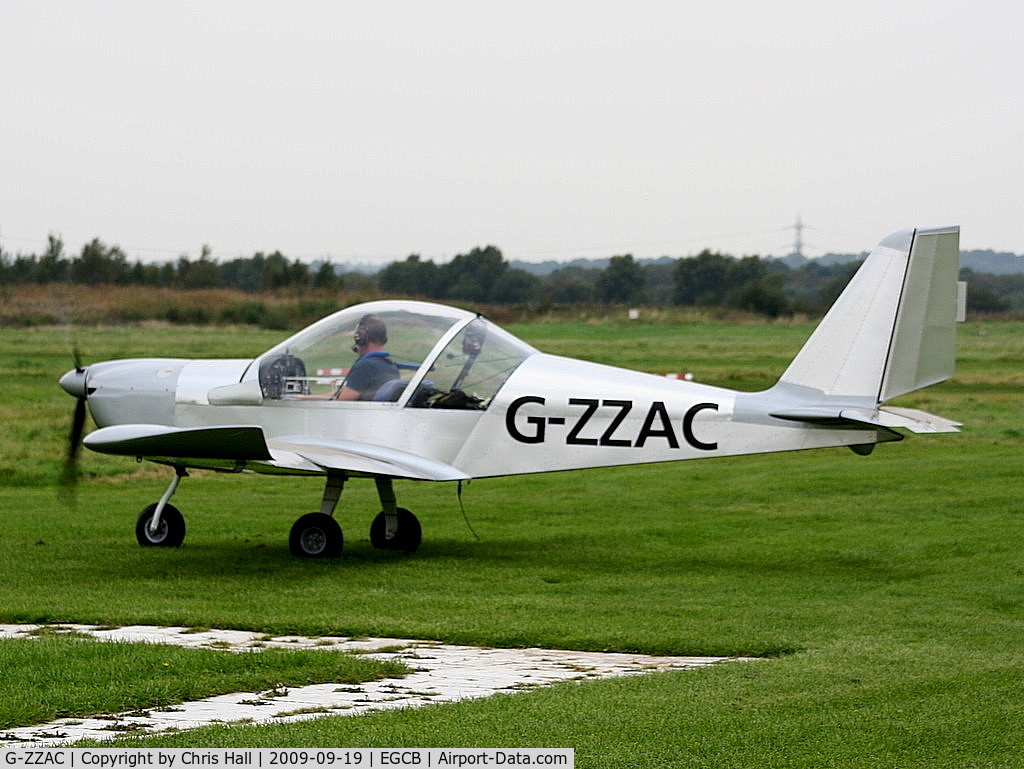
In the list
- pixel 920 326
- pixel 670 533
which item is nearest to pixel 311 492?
pixel 670 533

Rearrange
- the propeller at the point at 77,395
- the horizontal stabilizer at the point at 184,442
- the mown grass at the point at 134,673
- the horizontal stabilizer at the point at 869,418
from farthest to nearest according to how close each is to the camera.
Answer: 1. the propeller at the point at 77,395
2. the horizontal stabilizer at the point at 184,442
3. the horizontal stabilizer at the point at 869,418
4. the mown grass at the point at 134,673

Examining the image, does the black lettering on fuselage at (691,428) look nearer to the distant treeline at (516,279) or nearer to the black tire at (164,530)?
the black tire at (164,530)

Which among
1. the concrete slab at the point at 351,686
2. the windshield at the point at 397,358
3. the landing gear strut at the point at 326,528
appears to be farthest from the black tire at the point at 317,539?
the concrete slab at the point at 351,686

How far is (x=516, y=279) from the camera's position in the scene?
61.1 metres

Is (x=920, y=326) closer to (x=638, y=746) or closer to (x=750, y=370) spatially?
(x=638, y=746)

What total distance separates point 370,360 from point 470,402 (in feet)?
3.34

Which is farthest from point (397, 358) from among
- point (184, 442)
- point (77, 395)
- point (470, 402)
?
point (77, 395)

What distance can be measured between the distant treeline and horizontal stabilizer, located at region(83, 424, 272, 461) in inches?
764

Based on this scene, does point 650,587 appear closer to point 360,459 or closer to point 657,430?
point 657,430

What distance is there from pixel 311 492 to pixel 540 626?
9650 mm

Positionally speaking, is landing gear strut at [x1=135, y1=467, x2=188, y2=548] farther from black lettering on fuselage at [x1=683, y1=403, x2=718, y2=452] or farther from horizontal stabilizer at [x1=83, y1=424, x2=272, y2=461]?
black lettering on fuselage at [x1=683, y1=403, x2=718, y2=452]

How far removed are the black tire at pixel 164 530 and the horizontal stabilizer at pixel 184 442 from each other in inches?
62.2

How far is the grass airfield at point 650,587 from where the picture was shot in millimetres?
5980

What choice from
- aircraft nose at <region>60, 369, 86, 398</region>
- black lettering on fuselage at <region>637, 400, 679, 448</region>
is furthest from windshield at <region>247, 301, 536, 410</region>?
aircraft nose at <region>60, 369, 86, 398</region>
